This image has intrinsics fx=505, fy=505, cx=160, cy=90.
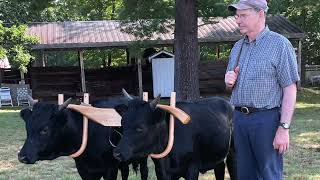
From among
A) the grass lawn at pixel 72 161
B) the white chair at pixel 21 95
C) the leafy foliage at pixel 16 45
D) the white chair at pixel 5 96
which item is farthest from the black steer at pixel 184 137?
the white chair at pixel 5 96

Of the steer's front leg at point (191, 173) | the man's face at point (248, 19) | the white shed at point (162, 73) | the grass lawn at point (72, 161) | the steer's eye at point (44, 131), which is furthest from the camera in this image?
the white shed at point (162, 73)

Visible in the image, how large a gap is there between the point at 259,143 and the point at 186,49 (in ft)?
34.9

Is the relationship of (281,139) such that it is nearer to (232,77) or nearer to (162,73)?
(232,77)

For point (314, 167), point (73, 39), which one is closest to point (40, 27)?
point (73, 39)

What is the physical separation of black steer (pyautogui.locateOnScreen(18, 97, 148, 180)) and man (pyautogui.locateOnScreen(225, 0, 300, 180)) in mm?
1967

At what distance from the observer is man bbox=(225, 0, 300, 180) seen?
4305 mm

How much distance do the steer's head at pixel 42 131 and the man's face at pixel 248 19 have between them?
2.38 meters

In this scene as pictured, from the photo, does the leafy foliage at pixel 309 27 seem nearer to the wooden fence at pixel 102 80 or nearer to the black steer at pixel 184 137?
the wooden fence at pixel 102 80

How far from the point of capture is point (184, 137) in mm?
5621

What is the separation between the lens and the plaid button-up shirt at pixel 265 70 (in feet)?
14.1

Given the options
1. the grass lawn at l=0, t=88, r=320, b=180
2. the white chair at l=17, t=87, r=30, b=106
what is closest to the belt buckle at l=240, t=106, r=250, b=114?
the grass lawn at l=0, t=88, r=320, b=180

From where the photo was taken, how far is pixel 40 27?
Answer: 23938 mm

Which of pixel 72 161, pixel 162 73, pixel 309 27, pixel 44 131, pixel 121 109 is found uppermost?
pixel 309 27

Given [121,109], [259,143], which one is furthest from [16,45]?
[259,143]
